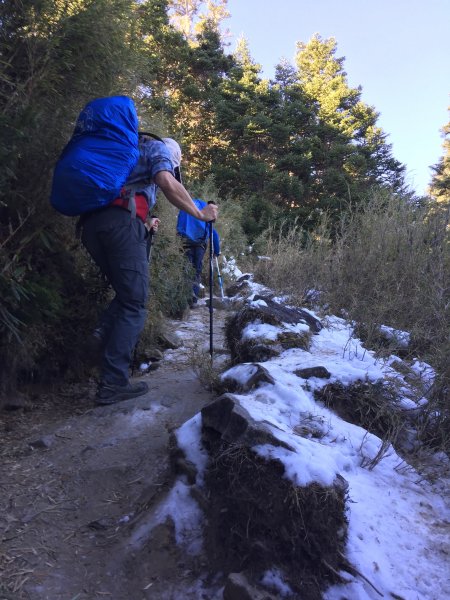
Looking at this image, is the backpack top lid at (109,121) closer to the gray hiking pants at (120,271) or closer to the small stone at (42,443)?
the gray hiking pants at (120,271)

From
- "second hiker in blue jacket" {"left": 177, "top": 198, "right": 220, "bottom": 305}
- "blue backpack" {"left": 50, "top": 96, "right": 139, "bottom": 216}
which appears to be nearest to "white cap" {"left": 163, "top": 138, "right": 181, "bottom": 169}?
"blue backpack" {"left": 50, "top": 96, "right": 139, "bottom": 216}

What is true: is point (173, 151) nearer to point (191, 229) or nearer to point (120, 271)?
point (120, 271)

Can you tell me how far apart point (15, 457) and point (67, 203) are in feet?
4.94

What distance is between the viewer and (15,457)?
8.81 ft

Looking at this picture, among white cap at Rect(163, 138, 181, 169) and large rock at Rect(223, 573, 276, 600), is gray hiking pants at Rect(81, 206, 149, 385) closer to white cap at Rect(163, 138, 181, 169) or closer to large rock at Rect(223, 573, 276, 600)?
white cap at Rect(163, 138, 181, 169)

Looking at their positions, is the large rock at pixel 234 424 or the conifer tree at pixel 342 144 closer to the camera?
the large rock at pixel 234 424

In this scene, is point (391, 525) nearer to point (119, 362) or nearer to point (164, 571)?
point (164, 571)

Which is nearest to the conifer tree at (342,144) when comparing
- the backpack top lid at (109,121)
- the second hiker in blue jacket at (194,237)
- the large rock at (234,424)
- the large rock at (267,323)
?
the second hiker in blue jacket at (194,237)

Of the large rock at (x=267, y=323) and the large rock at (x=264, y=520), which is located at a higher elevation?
the large rock at (x=267, y=323)

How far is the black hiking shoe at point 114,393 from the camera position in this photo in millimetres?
3223

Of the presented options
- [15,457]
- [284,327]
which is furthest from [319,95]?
[15,457]

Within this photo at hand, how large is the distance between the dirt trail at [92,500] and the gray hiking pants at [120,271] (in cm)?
33

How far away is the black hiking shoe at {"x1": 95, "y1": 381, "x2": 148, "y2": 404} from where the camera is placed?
127 inches

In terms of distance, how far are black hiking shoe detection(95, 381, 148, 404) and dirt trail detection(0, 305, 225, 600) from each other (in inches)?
3.1
